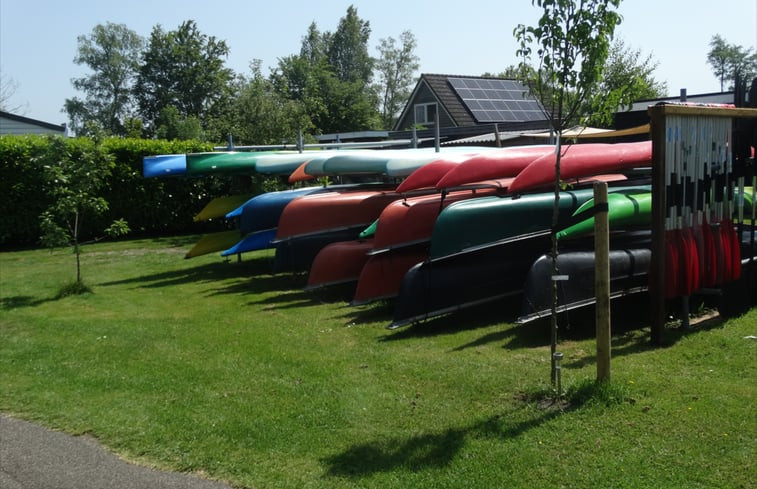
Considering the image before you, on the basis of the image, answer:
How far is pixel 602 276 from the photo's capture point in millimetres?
5355

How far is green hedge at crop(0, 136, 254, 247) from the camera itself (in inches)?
704

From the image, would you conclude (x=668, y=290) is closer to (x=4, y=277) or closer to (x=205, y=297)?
(x=205, y=297)

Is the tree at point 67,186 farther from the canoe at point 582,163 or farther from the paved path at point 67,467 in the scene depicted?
the canoe at point 582,163

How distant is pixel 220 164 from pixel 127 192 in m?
6.52

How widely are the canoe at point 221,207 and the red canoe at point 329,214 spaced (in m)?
3.54

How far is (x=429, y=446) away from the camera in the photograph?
4.79 m

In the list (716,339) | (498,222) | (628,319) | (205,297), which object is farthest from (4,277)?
(716,339)

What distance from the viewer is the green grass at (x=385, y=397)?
4.49 metres

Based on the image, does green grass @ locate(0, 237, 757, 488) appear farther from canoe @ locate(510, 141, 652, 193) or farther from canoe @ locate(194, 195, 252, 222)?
canoe @ locate(194, 195, 252, 222)

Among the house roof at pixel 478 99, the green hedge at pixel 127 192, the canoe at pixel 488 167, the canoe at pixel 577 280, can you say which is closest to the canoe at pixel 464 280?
the canoe at pixel 577 280

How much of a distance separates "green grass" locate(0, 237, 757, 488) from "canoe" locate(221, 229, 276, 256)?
294 centimetres

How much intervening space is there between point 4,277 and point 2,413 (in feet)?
27.2

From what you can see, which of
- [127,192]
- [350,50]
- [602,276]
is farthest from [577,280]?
[350,50]

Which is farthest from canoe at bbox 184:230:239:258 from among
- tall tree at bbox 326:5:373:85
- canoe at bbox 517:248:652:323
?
tall tree at bbox 326:5:373:85
